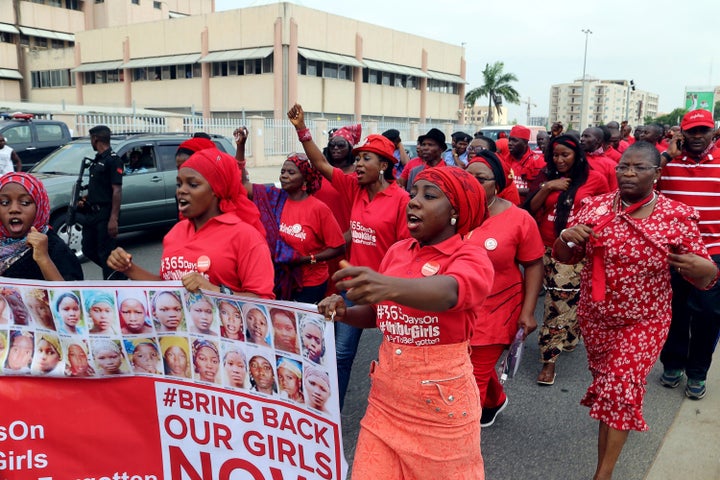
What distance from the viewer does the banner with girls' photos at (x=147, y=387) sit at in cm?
266

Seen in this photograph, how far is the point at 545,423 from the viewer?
4328 millimetres

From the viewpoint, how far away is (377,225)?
13.5ft

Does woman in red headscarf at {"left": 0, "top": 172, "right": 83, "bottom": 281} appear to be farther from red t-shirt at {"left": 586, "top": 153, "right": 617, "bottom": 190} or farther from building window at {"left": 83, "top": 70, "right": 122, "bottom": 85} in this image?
building window at {"left": 83, "top": 70, "right": 122, "bottom": 85}

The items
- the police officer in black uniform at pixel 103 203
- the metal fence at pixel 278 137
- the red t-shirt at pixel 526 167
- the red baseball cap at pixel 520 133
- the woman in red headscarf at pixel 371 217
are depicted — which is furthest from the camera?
the metal fence at pixel 278 137

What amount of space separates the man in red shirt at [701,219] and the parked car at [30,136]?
13129 millimetres

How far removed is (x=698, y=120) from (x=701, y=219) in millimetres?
Result: 729

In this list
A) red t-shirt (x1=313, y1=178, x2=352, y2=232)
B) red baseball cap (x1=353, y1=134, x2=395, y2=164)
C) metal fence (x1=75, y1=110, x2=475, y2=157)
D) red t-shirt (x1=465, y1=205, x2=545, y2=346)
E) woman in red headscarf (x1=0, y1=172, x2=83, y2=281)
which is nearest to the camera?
woman in red headscarf (x1=0, y1=172, x2=83, y2=281)

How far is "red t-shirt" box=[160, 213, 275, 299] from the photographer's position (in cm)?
291

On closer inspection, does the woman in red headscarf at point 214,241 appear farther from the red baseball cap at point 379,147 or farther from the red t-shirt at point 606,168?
the red t-shirt at point 606,168

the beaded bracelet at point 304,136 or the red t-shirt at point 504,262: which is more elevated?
the beaded bracelet at point 304,136

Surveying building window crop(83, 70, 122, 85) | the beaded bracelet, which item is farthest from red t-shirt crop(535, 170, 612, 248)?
building window crop(83, 70, 122, 85)

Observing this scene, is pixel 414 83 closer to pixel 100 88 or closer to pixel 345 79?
pixel 345 79

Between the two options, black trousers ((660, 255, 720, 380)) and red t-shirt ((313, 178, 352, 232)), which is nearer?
black trousers ((660, 255, 720, 380))

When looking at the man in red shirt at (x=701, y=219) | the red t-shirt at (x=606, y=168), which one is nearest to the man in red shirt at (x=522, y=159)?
the red t-shirt at (x=606, y=168)
